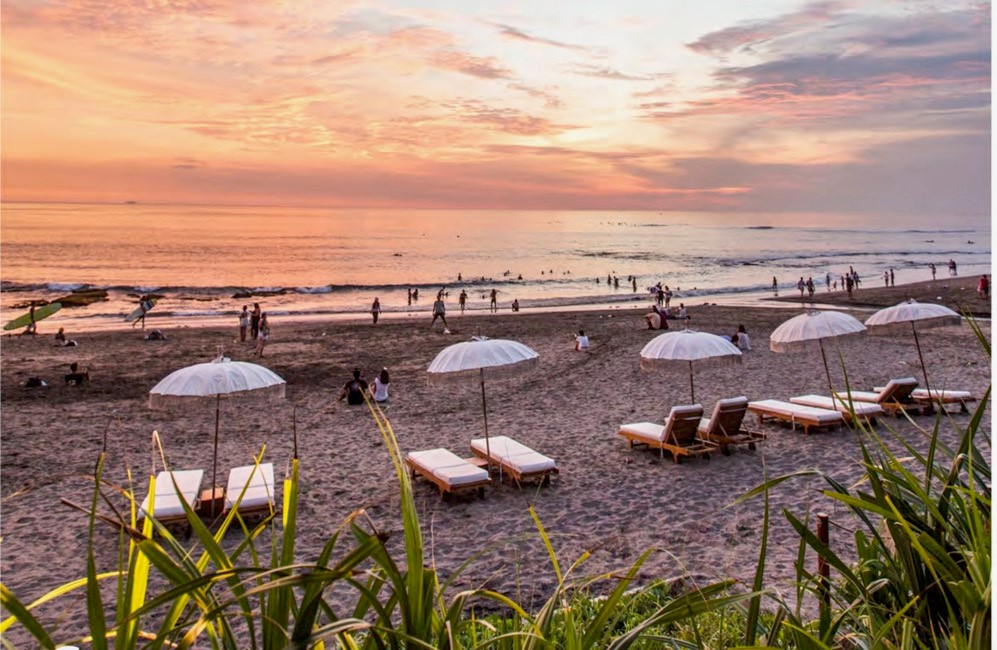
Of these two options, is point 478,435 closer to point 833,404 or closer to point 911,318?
point 833,404

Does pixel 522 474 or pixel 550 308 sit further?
pixel 550 308

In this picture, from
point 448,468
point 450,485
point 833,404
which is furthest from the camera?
point 833,404

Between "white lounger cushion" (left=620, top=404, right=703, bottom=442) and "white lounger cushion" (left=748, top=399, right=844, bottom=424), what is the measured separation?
1.85 m

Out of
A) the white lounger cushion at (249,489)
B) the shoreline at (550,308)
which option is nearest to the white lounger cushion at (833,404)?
the white lounger cushion at (249,489)

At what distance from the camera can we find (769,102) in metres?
5.23

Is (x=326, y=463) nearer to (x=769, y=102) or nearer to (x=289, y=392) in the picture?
(x=289, y=392)

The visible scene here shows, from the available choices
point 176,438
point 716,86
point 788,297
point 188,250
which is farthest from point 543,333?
point 188,250

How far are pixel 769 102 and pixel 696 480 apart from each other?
5.51 metres

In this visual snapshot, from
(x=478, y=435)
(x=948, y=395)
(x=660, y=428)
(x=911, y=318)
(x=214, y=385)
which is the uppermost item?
(x=911, y=318)

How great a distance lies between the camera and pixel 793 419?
1128cm

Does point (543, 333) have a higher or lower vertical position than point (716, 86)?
lower

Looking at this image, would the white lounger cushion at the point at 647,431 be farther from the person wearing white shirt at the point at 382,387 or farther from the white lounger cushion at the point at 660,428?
the person wearing white shirt at the point at 382,387

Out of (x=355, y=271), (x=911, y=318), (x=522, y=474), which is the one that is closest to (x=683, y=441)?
(x=522, y=474)

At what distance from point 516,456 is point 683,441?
2.55 m
